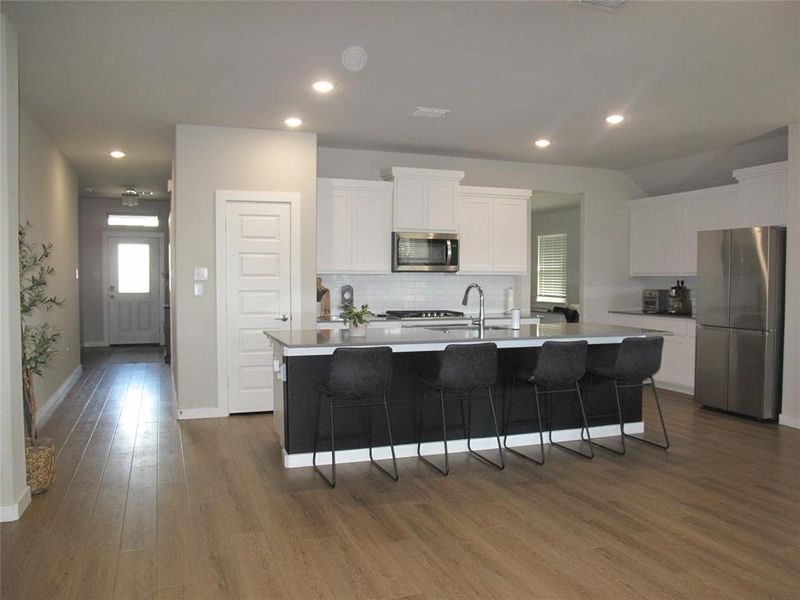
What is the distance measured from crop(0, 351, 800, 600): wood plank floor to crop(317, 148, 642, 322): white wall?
323 centimetres

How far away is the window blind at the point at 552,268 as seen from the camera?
1080 centimetres

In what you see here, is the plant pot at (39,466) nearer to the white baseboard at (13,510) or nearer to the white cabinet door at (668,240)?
the white baseboard at (13,510)

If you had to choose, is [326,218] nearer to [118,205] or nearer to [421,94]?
[421,94]

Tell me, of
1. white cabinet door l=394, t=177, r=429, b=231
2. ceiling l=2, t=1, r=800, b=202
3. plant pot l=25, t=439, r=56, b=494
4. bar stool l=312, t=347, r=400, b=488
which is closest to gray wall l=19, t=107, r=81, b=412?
ceiling l=2, t=1, r=800, b=202

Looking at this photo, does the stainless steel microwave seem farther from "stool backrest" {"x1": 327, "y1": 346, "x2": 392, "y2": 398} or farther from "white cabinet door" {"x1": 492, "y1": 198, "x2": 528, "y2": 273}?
"stool backrest" {"x1": 327, "y1": 346, "x2": 392, "y2": 398}

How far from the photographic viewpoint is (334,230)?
654 centimetres

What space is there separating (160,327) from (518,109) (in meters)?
8.95

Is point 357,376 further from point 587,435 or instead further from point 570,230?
point 570,230

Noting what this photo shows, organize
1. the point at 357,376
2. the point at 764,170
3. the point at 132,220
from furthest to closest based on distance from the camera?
the point at 132,220
the point at 764,170
the point at 357,376

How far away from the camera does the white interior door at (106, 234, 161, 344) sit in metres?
11.8

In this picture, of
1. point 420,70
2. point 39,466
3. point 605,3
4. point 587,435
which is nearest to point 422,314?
point 587,435

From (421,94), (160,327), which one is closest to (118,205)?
(160,327)

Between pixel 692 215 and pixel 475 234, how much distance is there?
252 cm

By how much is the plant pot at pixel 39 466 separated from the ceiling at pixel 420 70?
243 centimetres
